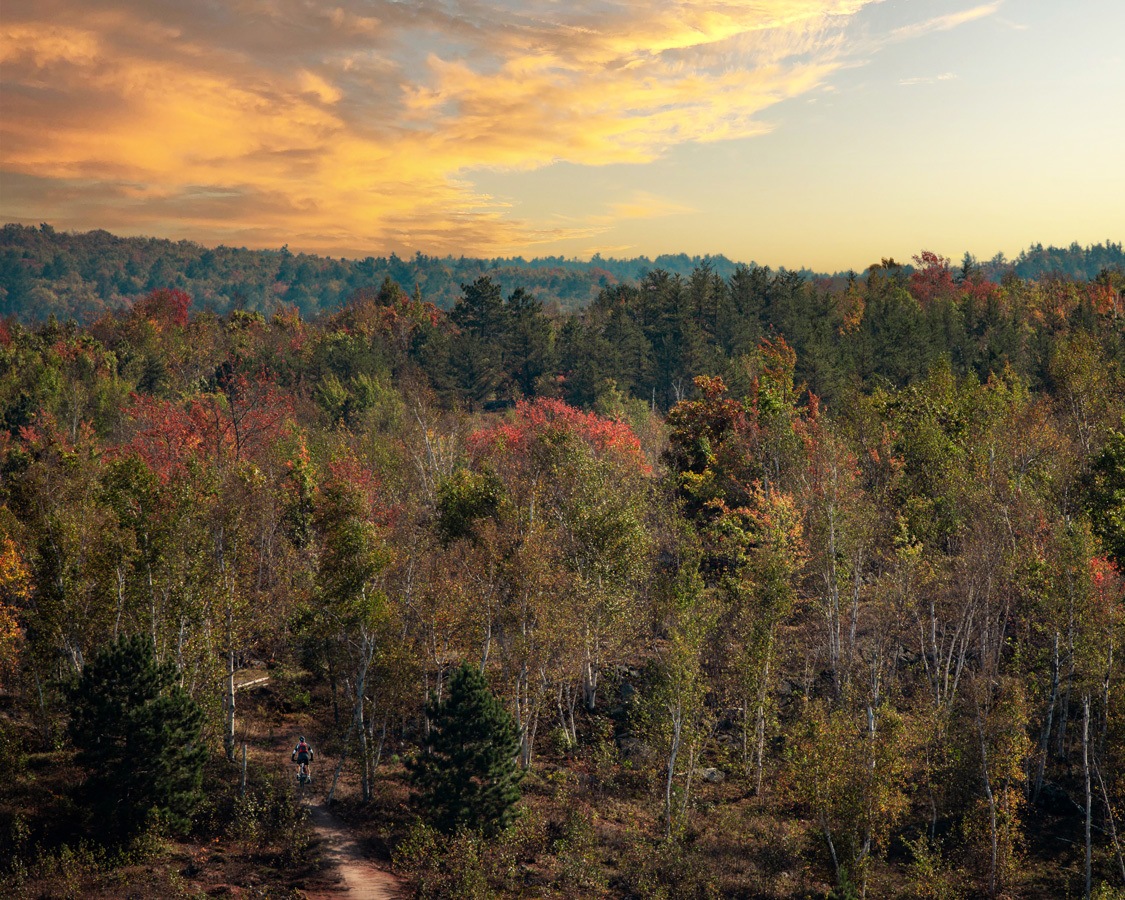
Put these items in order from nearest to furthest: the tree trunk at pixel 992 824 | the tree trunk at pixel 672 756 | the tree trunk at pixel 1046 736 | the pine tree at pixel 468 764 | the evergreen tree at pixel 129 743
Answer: the evergreen tree at pixel 129 743 → the pine tree at pixel 468 764 → the tree trunk at pixel 992 824 → the tree trunk at pixel 672 756 → the tree trunk at pixel 1046 736

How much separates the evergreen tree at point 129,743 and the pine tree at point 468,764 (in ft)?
27.8

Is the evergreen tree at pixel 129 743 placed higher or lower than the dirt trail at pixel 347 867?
higher

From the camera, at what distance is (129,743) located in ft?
91.8

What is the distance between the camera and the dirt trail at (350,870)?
27.5 metres

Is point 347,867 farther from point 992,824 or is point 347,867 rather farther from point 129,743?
point 992,824

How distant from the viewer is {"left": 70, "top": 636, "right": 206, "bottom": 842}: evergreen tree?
90.9 ft

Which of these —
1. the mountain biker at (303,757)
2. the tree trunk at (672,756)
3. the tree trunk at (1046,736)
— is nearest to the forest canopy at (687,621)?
the tree trunk at (1046,736)

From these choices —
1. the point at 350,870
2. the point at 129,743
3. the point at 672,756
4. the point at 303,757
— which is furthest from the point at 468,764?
the point at 129,743

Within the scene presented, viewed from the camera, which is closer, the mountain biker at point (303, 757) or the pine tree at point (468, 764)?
the pine tree at point (468, 764)

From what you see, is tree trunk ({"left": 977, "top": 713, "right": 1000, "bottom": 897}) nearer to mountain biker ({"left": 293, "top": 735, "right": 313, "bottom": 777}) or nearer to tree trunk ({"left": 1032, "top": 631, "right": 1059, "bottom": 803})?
tree trunk ({"left": 1032, "top": 631, "right": 1059, "bottom": 803})

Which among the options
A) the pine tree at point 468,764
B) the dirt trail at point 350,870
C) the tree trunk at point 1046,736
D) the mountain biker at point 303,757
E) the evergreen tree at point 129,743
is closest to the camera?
the dirt trail at point 350,870

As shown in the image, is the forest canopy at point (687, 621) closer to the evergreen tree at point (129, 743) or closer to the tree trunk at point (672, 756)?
the tree trunk at point (672, 756)

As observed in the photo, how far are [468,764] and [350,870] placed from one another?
542 centimetres

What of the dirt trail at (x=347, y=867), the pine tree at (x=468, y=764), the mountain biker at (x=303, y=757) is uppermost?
the pine tree at (x=468, y=764)
